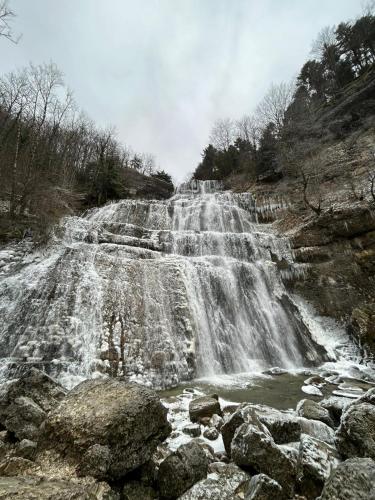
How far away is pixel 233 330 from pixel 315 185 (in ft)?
42.4

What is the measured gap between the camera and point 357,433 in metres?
3.24

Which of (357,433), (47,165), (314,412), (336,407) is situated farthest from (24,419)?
(47,165)

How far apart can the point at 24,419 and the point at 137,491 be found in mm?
1878

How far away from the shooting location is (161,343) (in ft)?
26.1

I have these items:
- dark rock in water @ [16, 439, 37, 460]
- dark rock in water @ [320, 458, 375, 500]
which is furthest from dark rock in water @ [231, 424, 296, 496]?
dark rock in water @ [16, 439, 37, 460]

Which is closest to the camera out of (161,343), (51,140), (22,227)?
(161,343)

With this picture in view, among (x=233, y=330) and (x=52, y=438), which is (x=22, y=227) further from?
(x=52, y=438)

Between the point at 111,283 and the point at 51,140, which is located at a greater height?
the point at 51,140

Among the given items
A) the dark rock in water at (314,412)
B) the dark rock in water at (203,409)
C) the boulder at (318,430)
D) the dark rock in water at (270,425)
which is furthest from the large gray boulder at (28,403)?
the dark rock in water at (314,412)

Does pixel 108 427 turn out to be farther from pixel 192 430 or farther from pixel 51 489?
pixel 192 430

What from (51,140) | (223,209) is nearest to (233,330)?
(223,209)

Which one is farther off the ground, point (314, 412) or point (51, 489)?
point (51, 489)

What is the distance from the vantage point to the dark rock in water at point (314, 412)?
4.29 m

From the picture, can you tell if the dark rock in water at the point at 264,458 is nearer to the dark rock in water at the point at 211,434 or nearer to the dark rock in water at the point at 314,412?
the dark rock in water at the point at 211,434
